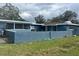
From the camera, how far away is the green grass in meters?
15.2

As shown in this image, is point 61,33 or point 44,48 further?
point 61,33

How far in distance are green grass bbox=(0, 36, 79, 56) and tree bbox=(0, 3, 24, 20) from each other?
0.59 metres

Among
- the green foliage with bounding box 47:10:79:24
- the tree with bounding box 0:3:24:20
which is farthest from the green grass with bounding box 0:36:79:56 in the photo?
the tree with bounding box 0:3:24:20

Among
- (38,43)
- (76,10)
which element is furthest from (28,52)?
(76,10)

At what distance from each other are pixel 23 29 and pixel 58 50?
89 cm

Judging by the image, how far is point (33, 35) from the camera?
50.6 feet

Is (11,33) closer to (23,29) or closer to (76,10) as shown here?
(23,29)

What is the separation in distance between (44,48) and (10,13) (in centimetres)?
104

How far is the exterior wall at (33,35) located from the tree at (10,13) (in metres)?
0.33

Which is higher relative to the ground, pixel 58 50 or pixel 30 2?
pixel 30 2

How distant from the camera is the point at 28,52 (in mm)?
15164

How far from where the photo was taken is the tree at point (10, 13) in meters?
15.2

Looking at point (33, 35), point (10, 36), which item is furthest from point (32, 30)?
point (10, 36)

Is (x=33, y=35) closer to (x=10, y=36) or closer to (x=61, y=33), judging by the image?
(x=10, y=36)
